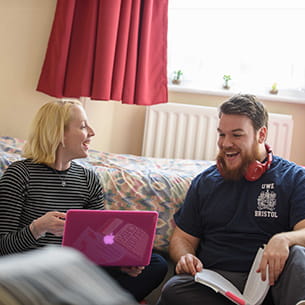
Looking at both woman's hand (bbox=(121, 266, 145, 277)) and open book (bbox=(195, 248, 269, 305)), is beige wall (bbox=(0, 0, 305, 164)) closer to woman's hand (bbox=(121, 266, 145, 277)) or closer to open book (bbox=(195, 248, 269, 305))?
woman's hand (bbox=(121, 266, 145, 277))

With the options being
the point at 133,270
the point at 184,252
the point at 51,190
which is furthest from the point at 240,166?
the point at 51,190

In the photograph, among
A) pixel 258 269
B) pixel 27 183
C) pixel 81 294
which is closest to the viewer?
pixel 81 294

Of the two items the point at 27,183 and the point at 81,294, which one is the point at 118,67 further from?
the point at 81,294

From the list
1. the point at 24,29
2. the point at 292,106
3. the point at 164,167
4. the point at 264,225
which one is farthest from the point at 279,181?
the point at 24,29

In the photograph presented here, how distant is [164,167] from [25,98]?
100cm

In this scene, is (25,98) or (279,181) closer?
(279,181)

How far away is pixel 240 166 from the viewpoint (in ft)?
5.78

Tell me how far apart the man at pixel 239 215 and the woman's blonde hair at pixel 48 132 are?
52 cm

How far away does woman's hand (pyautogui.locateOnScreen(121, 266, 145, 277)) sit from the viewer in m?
1.63

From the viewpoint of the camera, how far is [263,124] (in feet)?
6.07

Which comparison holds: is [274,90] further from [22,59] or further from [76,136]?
[76,136]

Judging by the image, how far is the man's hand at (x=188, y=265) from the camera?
1.59m

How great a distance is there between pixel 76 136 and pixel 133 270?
50 cm

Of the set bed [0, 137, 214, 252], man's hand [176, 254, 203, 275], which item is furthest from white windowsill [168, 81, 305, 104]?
man's hand [176, 254, 203, 275]
